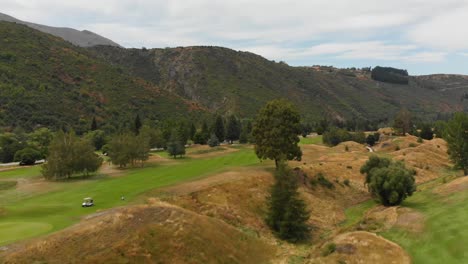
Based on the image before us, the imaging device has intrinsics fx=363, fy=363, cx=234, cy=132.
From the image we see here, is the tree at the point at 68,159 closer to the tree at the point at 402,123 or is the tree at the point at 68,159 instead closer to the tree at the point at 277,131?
the tree at the point at 277,131

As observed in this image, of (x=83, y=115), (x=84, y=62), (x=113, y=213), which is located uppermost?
(x=84, y=62)

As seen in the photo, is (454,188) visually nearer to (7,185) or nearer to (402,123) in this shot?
(7,185)

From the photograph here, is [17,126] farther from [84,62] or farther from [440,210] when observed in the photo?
[440,210]

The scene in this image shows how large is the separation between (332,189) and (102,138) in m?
73.2

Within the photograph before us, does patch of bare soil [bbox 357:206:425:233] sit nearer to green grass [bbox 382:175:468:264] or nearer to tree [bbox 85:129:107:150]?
green grass [bbox 382:175:468:264]

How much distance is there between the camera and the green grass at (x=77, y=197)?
35562mm

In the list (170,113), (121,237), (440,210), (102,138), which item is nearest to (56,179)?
(121,237)

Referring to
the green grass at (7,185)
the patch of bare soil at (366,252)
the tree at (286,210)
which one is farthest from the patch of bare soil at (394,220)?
the green grass at (7,185)

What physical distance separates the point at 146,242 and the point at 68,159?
3799cm

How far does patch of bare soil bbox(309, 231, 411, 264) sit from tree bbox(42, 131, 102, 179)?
1827 inches

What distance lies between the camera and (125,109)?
146m

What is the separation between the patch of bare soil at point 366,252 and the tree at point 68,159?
46397mm

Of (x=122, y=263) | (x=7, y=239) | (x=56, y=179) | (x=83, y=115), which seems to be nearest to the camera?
(x=122, y=263)

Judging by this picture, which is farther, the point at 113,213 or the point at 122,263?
the point at 113,213
